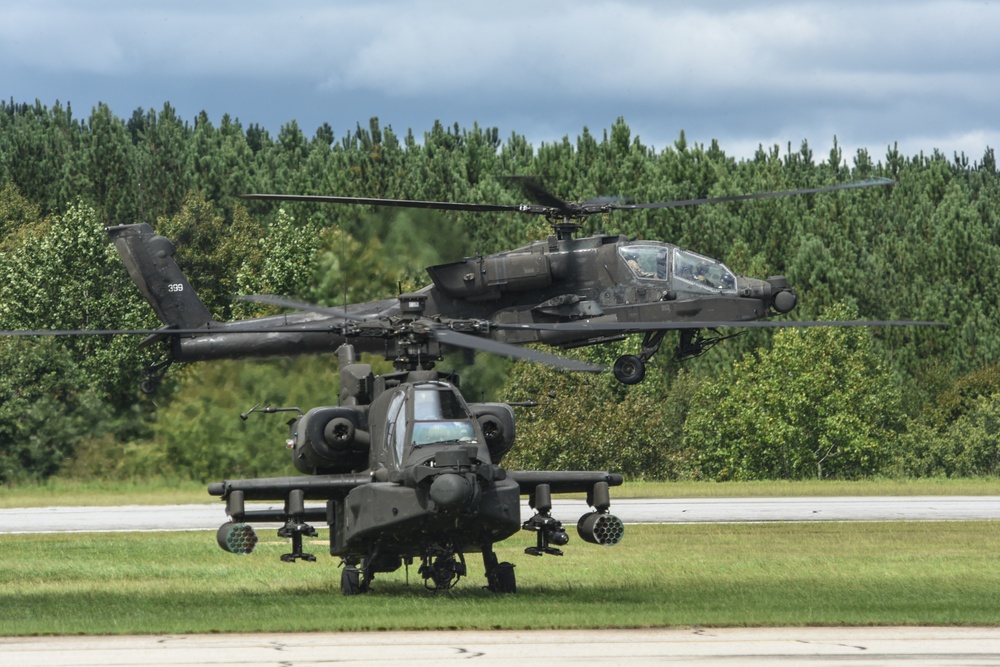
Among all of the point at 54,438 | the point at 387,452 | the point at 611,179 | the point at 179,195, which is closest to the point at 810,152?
the point at 611,179

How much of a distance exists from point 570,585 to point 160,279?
49.9 feet

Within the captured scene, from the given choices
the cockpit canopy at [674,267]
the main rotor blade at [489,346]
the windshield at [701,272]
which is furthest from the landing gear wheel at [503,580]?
the windshield at [701,272]

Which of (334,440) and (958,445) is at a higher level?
(334,440)

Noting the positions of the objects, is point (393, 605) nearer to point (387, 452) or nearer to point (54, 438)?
point (387, 452)

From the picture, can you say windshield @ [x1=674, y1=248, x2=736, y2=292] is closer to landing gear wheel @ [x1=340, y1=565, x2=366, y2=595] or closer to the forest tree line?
the forest tree line

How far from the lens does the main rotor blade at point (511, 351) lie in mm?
15930

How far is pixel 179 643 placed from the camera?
53.2ft

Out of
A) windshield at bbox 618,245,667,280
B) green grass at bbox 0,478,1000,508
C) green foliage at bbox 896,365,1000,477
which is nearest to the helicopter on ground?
windshield at bbox 618,245,667,280

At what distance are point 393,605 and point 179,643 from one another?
406 centimetres

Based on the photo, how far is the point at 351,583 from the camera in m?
21.9

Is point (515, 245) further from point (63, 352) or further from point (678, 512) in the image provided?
point (678, 512)

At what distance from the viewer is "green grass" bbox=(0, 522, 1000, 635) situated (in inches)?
715

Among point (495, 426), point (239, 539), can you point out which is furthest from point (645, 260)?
point (239, 539)

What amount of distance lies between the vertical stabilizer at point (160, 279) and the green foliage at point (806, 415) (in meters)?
31.3
